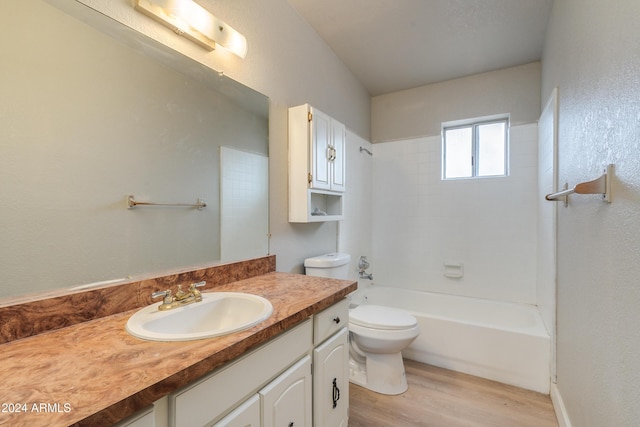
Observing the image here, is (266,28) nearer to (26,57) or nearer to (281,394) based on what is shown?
(26,57)


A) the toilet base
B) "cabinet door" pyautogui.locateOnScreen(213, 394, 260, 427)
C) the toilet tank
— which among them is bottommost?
the toilet base

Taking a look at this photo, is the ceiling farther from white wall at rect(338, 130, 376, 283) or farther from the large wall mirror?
the large wall mirror

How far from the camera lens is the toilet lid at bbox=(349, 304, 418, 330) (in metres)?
1.83

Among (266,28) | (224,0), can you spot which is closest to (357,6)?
(266,28)

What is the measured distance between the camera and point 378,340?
6.00 feet

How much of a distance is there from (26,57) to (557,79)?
98.3 inches

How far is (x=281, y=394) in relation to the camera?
0.94 m

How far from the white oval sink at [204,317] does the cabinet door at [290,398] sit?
227 millimetres

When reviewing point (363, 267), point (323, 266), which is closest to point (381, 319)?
point (323, 266)

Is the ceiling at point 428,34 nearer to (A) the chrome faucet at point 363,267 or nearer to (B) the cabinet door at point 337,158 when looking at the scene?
(B) the cabinet door at point 337,158

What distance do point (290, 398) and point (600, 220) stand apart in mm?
1257

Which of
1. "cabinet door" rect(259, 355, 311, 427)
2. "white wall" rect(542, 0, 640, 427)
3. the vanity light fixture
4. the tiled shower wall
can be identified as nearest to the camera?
"white wall" rect(542, 0, 640, 427)

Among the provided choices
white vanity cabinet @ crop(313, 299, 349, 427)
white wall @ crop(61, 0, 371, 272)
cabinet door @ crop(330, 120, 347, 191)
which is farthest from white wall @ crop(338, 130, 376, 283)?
white vanity cabinet @ crop(313, 299, 349, 427)

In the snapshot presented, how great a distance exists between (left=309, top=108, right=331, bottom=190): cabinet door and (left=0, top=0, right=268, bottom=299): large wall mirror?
1.67ft
